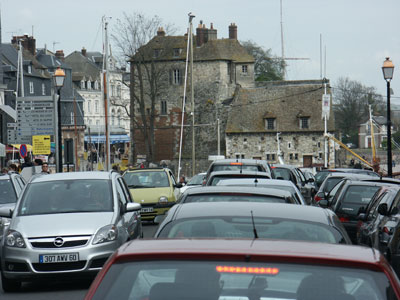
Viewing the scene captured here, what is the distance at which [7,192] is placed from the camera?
57.7 feet

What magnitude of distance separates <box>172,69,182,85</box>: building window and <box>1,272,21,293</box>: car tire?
91381 millimetres

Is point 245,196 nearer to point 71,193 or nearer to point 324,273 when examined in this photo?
point 71,193

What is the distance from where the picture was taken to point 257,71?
12850cm

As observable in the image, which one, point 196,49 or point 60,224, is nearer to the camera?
point 60,224

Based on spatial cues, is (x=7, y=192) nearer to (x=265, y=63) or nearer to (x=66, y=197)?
(x=66, y=197)

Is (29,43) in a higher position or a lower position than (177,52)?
higher

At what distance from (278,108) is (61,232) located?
88318mm

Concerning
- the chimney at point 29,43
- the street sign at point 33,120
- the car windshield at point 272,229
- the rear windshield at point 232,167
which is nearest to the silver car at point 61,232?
the car windshield at point 272,229

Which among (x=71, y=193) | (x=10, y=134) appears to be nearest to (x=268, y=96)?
(x=10, y=134)

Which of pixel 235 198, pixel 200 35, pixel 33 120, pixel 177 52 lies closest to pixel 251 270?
pixel 235 198

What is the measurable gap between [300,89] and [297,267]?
97.6 meters

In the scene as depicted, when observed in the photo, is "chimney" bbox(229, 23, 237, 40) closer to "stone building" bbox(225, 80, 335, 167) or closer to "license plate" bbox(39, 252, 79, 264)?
"stone building" bbox(225, 80, 335, 167)

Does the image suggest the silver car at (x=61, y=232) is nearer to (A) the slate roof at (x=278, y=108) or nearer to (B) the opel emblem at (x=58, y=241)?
(B) the opel emblem at (x=58, y=241)

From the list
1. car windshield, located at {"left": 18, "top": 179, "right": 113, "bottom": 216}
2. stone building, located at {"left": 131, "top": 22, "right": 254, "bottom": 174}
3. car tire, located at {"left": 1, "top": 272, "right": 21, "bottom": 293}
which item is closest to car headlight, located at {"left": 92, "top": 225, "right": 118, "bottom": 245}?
car windshield, located at {"left": 18, "top": 179, "right": 113, "bottom": 216}
